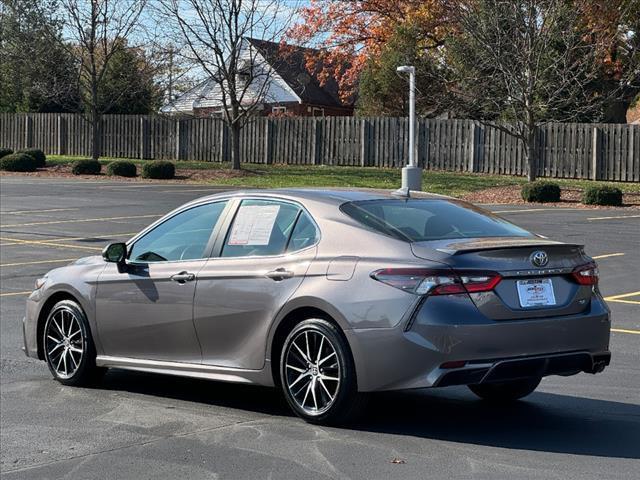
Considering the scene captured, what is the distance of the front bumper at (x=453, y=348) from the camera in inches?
259

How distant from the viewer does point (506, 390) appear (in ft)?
26.0

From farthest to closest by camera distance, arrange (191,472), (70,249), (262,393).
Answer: (70,249)
(262,393)
(191,472)

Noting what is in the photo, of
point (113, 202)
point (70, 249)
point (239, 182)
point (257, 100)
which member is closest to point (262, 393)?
point (70, 249)

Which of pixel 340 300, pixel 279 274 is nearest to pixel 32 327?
pixel 279 274

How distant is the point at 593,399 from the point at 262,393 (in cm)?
248

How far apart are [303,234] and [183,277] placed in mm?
1018

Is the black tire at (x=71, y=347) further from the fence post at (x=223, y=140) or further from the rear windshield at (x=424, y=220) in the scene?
the fence post at (x=223, y=140)

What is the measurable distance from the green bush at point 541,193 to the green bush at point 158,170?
1549 centimetres

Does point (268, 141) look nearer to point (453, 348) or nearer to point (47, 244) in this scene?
point (47, 244)

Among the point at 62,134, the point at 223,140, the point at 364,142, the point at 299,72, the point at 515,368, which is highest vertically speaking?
the point at 299,72

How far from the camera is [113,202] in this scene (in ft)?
100

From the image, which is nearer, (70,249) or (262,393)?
(262,393)

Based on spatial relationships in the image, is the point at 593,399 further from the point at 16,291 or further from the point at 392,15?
the point at 392,15

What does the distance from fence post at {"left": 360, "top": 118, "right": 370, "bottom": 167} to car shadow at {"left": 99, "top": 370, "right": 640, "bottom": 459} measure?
36.6 meters
